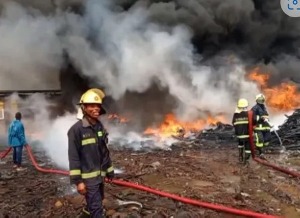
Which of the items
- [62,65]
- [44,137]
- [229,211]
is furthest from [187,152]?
[62,65]

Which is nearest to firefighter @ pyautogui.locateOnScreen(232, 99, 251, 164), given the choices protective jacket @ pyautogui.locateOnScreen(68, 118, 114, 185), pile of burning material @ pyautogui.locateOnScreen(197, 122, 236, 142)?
pile of burning material @ pyautogui.locateOnScreen(197, 122, 236, 142)

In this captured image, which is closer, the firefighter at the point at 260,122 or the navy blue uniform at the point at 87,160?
the navy blue uniform at the point at 87,160

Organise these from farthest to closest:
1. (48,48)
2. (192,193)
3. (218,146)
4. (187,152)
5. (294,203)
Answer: (48,48) → (218,146) → (187,152) → (192,193) → (294,203)

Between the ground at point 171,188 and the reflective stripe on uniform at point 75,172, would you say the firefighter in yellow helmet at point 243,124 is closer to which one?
the ground at point 171,188

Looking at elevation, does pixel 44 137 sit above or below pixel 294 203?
above

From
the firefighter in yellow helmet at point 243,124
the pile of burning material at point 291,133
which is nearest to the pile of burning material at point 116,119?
the pile of burning material at point 291,133

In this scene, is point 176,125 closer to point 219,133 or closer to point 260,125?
point 219,133

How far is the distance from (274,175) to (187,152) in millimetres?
2907

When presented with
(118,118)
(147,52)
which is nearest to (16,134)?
(147,52)

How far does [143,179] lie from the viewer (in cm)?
604

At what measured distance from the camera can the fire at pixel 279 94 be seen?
1377 centimetres

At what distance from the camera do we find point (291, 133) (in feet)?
32.0

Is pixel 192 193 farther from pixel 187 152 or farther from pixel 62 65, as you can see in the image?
pixel 62 65

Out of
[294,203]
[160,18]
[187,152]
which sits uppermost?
[160,18]
